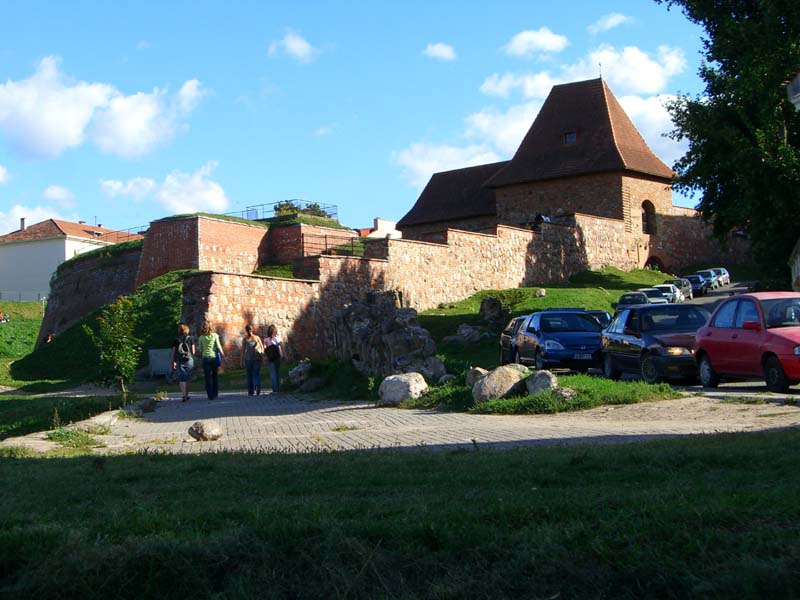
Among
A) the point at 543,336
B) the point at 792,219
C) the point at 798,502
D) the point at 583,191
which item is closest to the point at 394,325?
the point at 543,336

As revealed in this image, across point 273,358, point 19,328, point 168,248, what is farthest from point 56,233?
point 273,358

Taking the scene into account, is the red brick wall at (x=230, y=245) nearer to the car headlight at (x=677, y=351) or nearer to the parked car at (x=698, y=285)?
the parked car at (x=698, y=285)

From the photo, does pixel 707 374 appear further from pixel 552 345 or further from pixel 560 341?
pixel 560 341

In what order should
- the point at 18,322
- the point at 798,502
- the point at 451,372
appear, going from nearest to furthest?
the point at 798,502, the point at 451,372, the point at 18,322

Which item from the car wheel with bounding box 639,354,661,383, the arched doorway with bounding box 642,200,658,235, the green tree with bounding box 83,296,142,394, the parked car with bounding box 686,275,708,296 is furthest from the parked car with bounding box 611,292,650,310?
the green tree with bounding box 83,296,142,394

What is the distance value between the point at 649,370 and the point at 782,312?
3418 millimetres

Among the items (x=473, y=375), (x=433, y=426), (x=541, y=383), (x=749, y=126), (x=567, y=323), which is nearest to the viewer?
(x=433, y=426)

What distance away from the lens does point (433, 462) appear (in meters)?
8.41

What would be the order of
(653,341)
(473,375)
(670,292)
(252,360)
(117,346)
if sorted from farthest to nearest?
(670,292), (252,360), (117,346), (653,341), (473,375)

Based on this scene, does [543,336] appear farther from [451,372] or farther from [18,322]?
[18,322]

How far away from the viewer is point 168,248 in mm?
52219

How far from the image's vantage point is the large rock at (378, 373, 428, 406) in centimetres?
1797

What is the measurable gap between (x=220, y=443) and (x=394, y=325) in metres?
9.28

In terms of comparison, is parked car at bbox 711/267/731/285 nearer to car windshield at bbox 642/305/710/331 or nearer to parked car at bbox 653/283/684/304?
parked car at bbox 653/283/684/304
